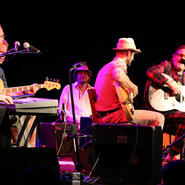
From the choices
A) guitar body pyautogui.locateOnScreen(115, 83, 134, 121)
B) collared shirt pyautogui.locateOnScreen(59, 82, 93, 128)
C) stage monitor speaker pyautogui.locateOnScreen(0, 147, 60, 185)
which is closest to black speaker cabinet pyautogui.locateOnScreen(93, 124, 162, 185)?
guitar body pyautogui.locateOnScreen(115, 83, 134, 121)

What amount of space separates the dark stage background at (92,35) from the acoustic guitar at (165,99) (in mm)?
1122

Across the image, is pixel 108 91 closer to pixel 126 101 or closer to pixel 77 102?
pixel 126 101

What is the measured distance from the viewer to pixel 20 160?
2.44m

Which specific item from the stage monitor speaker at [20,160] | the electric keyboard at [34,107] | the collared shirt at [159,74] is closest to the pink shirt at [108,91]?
the collared shirt at [159,74]

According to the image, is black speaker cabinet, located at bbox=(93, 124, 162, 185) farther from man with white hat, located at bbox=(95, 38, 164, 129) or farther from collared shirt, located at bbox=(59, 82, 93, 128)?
collared shirt, located at bbox=(59, 82, 93, 128)

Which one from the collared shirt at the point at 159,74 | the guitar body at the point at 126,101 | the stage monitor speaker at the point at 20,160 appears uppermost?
the collared shirt at the point at 159,74

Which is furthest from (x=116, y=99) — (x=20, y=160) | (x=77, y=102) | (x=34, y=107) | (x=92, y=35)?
(x=92, y=35)

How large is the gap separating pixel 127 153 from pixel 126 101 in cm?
102

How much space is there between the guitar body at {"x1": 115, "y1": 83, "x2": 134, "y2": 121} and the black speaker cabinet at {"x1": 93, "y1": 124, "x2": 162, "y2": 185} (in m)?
0.73

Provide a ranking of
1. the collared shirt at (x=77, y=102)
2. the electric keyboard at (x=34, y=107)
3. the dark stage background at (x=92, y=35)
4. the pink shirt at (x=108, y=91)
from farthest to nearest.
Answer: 1. the dark stage background at (x=92, y=35)
2. the collared shirt at (x=77, y=102)
3. the pink shirt at (x=108, y=91)
4. the electric keyboard at (x=34, y=107)

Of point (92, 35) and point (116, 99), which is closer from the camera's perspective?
point (116, 99)

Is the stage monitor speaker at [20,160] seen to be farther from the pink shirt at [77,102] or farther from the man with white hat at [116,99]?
the pink shirt at [77,102]

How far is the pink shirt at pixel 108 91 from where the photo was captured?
14.2 ft

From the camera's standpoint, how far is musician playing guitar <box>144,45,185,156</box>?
5.22 m
